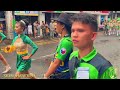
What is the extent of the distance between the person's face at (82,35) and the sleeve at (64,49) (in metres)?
0.20

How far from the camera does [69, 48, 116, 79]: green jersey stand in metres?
1.99

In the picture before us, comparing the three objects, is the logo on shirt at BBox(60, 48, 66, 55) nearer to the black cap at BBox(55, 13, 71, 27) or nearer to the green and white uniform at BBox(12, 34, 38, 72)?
the black cap at BBox(55, 13, 71, 27)

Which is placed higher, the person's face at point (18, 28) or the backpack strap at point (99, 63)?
the person's face at point (18, 28)

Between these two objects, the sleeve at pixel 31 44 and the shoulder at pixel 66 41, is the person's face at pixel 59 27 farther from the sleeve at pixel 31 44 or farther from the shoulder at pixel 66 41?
the sleeve at pixel 31 44

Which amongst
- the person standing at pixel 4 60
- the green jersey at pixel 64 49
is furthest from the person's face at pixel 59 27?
the person standing at pixel 4 60

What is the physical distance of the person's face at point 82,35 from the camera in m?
2.19

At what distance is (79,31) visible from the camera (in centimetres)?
219

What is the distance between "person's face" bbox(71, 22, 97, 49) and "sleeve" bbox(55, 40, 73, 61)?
0.20 metres
